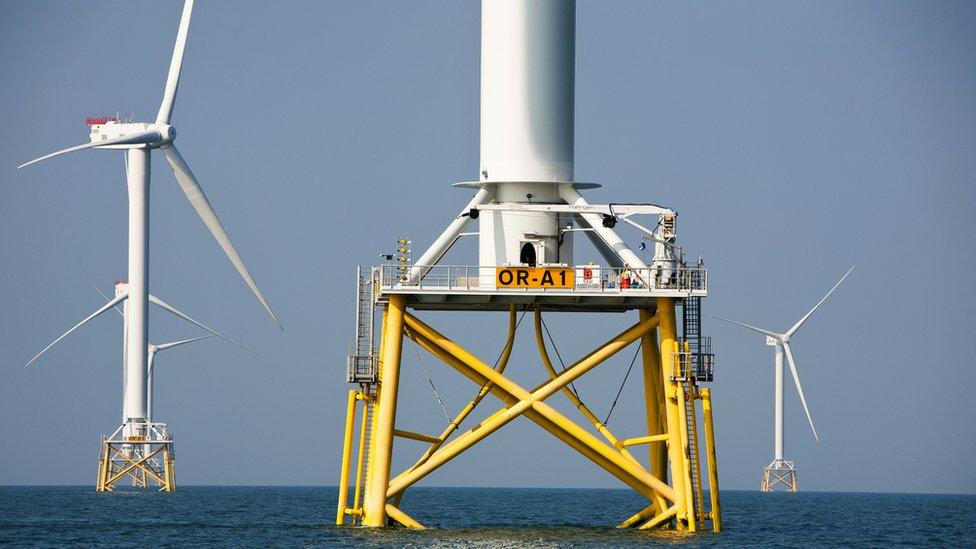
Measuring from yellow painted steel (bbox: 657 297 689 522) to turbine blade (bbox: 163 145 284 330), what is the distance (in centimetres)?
2248

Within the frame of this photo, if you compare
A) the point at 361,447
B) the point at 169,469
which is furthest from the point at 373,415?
the point at 169,469

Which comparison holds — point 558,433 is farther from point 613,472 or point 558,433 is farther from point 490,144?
point 490,144

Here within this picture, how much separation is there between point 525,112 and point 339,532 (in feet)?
44.7

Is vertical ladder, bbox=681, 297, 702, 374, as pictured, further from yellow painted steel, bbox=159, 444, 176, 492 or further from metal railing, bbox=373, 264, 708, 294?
yellow painted steel, bbox=159, 444, 176, 492

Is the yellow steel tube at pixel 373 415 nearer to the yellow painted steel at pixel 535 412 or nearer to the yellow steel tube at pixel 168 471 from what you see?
the yellow painted steel at pixel 535 412

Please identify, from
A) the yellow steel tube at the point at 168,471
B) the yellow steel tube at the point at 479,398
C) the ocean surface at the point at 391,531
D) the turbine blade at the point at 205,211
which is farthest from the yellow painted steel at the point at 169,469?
the yellow steel tube at the point at 479,398

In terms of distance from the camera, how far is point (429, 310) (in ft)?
196

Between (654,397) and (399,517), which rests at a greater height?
(654,397)

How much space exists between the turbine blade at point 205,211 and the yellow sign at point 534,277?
20.6 meters

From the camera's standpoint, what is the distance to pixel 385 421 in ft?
182

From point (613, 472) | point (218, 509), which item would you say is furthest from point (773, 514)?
point (613, 472)

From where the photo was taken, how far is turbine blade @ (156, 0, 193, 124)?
285 feet

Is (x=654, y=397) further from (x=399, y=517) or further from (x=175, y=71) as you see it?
(x=175, y=71)

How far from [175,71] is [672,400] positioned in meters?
44.8
